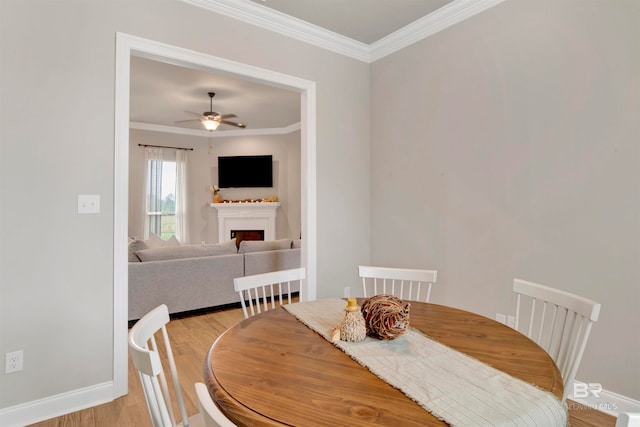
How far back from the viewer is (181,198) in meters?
7.04

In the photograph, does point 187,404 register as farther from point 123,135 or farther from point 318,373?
point 123,135

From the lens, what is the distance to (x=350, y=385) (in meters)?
0.92

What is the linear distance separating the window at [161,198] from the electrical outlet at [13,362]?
5.04m

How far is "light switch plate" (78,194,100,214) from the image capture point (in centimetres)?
212

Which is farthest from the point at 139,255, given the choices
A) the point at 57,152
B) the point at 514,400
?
the point at 514,400

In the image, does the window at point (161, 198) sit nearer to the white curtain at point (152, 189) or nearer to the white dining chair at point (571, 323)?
the white curtain at point (152, 189)

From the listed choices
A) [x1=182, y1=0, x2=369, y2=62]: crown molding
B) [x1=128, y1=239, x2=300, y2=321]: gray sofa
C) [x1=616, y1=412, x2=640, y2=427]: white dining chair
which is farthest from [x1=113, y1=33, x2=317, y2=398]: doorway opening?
[x1=616, y1=412, x2=640, y2=427]: white dining chair

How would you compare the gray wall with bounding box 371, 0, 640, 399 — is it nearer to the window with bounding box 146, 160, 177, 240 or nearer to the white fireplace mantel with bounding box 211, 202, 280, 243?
the white fireplace mantel with bounding box 211, 202, 280, 243

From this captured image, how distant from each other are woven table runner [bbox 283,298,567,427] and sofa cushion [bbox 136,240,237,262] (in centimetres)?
296

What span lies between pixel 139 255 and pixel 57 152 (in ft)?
5.96

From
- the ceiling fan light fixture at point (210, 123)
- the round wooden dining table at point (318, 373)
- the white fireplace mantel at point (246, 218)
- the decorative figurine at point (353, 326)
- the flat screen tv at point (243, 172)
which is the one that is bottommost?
the round wooden dining table at point (318, 373)

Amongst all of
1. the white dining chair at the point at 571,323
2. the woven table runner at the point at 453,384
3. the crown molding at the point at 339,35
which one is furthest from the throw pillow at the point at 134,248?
the white dining chair at the point at 571,323

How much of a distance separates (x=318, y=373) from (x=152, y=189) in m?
6.75

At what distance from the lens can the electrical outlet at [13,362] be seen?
1.92 meters
